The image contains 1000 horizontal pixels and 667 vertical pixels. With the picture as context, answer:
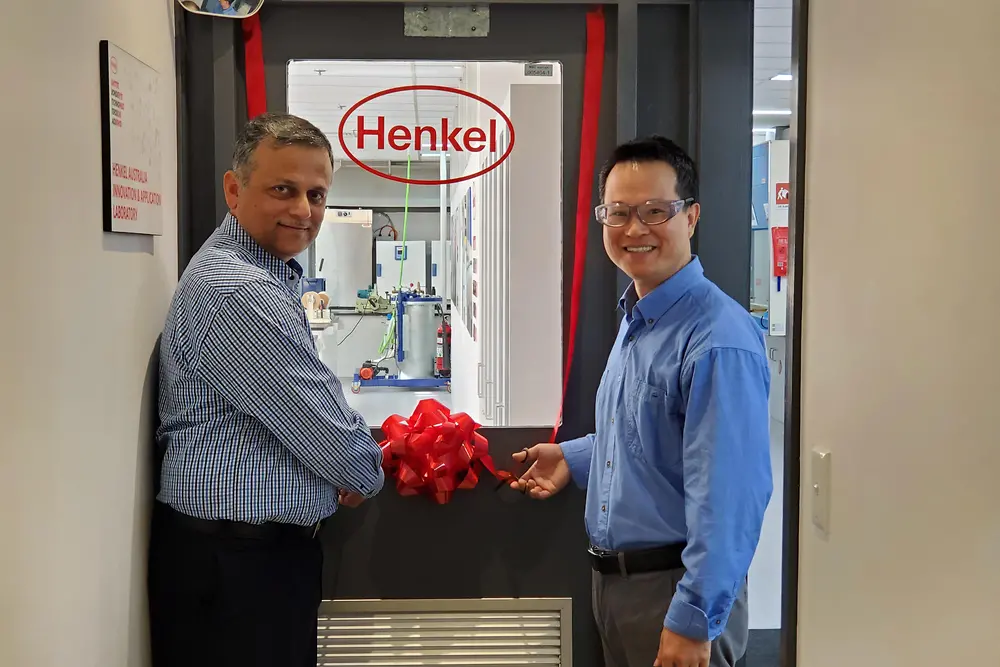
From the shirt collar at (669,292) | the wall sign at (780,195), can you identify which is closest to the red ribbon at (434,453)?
the shirt collar at (669,292)

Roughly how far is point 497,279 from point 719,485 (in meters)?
1.09

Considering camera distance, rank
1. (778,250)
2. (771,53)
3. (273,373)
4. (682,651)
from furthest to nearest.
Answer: (771,53), (778,250), (273,373), (682,651)

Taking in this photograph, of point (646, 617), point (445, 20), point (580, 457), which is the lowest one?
point (646, 617)

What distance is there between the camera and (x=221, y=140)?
2.21 meters

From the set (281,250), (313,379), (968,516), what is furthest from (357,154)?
(968,516)

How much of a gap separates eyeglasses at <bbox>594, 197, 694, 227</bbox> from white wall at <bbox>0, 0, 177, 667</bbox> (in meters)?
0.98

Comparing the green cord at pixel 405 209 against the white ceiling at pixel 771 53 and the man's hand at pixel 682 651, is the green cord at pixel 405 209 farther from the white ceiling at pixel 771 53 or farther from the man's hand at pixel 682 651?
the white ceiling at pixel 771 53

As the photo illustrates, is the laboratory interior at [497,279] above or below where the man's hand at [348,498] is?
above

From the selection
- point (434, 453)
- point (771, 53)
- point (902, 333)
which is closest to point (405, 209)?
point (434, 453)

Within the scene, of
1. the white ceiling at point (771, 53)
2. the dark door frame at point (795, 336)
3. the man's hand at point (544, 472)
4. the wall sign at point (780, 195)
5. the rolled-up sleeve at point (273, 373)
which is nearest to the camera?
the dark door frame at point (795, 336)

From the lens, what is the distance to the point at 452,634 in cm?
236

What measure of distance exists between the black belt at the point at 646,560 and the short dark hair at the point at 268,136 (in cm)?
104

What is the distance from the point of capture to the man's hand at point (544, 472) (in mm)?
2191

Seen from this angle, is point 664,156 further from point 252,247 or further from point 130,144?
point 130,144
